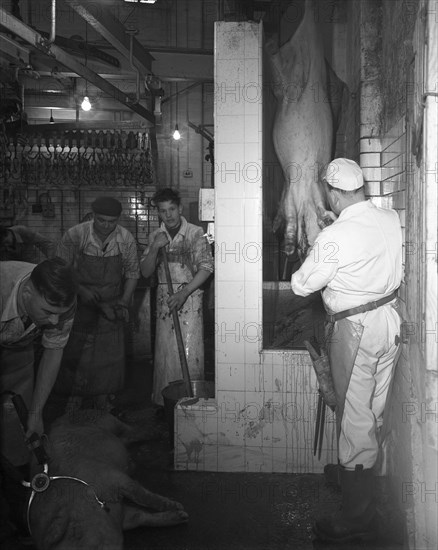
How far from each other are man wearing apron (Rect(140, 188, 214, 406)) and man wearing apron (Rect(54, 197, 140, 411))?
1.21ft

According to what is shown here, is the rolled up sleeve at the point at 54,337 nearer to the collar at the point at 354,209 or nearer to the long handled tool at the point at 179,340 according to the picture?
the long handled tool at the point at 179,340

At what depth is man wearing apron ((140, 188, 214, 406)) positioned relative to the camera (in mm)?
5000

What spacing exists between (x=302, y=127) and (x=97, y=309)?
2315mm

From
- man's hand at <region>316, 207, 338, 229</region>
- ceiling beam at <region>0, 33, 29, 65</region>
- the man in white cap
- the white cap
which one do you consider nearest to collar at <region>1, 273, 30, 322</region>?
the man in white cap

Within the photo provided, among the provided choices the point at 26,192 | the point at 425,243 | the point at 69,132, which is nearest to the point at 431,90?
the point at 425,243

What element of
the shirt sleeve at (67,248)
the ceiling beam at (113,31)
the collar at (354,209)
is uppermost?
the ceiling beam at (113,31)

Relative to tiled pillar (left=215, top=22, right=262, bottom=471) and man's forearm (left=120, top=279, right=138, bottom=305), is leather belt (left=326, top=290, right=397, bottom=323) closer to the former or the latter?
tiled pillar (left=215, top=22, right=262, bottom=471)

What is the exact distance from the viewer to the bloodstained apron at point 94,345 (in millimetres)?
5078

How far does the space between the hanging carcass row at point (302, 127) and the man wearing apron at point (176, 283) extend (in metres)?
0.84

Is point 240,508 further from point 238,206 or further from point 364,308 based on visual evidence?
point 238,206

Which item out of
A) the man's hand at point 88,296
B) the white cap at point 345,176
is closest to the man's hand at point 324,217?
the white cap at point 345,176

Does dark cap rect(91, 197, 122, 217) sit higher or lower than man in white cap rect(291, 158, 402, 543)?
higher

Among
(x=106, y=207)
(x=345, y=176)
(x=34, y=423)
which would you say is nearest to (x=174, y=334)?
(x=106, y=207)

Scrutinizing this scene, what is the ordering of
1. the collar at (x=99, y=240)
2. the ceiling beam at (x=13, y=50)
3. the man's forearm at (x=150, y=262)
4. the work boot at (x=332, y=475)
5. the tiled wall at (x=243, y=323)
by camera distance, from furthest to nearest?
the collar at (x=99, y=240) < the man's forearm at (x=150, y=262) < the ceiling beam at (x=13, y=50) < the tiled wall at (x=243, y=323) < the work boot at (x=332, y=475)
